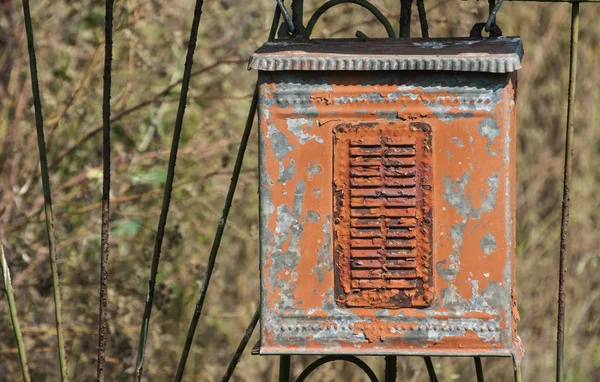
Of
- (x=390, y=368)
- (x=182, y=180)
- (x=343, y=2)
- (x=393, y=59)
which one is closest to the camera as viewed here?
(x=393, y=59)

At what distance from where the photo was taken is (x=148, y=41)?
480cm

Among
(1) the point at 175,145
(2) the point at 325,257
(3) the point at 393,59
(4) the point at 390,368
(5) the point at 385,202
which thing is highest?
(3) the point at 393,59

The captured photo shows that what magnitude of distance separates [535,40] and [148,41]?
2.03m

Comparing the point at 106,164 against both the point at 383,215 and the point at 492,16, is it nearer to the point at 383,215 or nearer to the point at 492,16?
the point at 383,215

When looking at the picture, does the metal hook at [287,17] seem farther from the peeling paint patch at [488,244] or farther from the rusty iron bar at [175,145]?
the peeling paint patch at [488,244]

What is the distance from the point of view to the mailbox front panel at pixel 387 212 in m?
2.09

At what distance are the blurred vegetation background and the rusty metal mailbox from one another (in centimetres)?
204

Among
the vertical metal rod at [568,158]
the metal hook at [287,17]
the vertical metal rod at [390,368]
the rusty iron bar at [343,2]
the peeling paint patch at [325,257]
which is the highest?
the rusty iron bar at [343,2]

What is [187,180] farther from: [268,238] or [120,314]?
[268,238]

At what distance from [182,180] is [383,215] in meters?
2.60

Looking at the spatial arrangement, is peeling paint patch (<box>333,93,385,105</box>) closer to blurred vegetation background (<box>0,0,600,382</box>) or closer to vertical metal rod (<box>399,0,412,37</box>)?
vertical metal rod (<box>399,0,412,37</box>)

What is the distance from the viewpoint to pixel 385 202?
212 centimetres

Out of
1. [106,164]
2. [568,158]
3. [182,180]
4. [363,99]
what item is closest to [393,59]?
[363,99]

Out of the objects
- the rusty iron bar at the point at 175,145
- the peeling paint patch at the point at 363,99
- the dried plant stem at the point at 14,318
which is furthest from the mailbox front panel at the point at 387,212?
the dried plant stem at the point at 14,318
